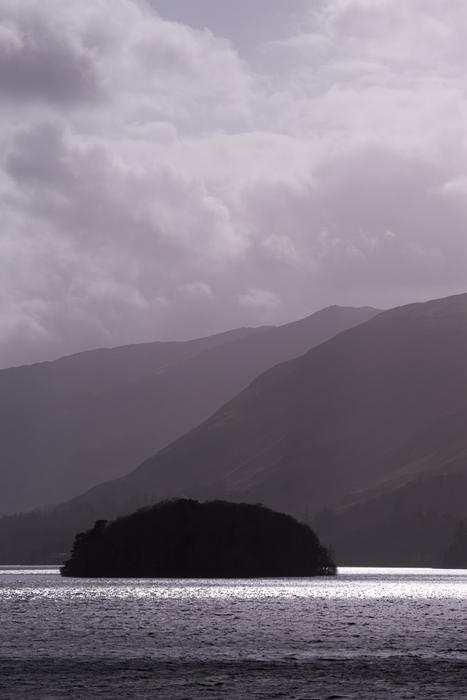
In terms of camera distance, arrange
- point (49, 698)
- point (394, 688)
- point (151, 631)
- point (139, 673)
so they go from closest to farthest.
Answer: point (49, 698), point (394, 688), point (139, 673), point (151, 631)

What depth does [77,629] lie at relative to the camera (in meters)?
184

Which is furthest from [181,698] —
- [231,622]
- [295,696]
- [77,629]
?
[231,622]

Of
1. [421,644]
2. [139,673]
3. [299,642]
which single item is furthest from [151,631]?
[139,673]

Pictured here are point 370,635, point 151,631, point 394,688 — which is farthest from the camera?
point 151,631

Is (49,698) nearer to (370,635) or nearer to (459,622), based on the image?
(370,635)

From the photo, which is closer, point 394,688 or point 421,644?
point 394,688

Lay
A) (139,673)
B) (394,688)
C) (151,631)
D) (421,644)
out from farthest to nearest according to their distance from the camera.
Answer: (151,631) → (421,644) → (139,673) → (394,688)

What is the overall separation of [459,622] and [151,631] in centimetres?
4561

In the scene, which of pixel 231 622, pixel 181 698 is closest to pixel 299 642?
pixel 231 622

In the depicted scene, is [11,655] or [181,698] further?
[11,655]

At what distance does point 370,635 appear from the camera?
168 m

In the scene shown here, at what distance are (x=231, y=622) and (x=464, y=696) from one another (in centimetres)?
9719

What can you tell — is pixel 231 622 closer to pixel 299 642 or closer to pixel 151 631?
pixel 151 631

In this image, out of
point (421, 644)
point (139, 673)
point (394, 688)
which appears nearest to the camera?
point (394, 688)
